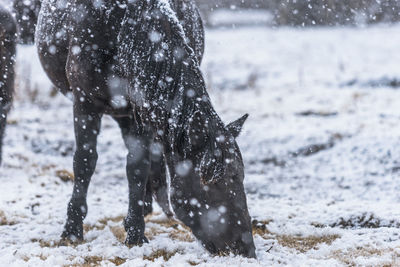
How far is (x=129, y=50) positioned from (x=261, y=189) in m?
4.52

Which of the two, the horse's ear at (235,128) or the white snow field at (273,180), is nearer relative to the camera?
the horse's ear at (235,128)

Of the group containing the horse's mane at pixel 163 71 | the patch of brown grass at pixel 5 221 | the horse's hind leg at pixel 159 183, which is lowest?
the patch of brown grass at pixel 5 221

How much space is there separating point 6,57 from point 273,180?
510cm

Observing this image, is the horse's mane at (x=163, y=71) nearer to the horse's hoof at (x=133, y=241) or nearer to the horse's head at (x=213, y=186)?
the horse's head at (x=213, y=186)

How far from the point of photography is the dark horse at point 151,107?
12.1 feet

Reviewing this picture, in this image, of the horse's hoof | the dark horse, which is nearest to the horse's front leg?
the dark horse

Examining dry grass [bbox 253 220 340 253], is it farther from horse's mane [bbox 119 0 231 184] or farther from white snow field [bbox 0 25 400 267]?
horse's mane [bbox 119 0 231 184]

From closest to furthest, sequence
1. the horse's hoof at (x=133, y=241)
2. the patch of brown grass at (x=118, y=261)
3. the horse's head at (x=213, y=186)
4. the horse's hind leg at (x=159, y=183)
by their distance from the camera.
Result: the horse's head at (x=213, y=186), the patch of brown grass at (x=118, y=261), the horse's hoof at (x=133, y=241), the horse's hind leg at (x=159, y=183)

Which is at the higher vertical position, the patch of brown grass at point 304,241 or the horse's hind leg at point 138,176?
the horse's hind leg at point 138,176

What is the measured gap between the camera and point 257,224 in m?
5.61

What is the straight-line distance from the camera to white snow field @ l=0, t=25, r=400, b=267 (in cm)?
448

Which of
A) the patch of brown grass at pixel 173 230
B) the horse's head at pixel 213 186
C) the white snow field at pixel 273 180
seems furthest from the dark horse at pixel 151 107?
the patch of brown grass at pixel 173 230

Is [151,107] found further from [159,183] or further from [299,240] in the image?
[299,240]

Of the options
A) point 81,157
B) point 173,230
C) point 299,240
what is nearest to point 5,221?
point 81,157
